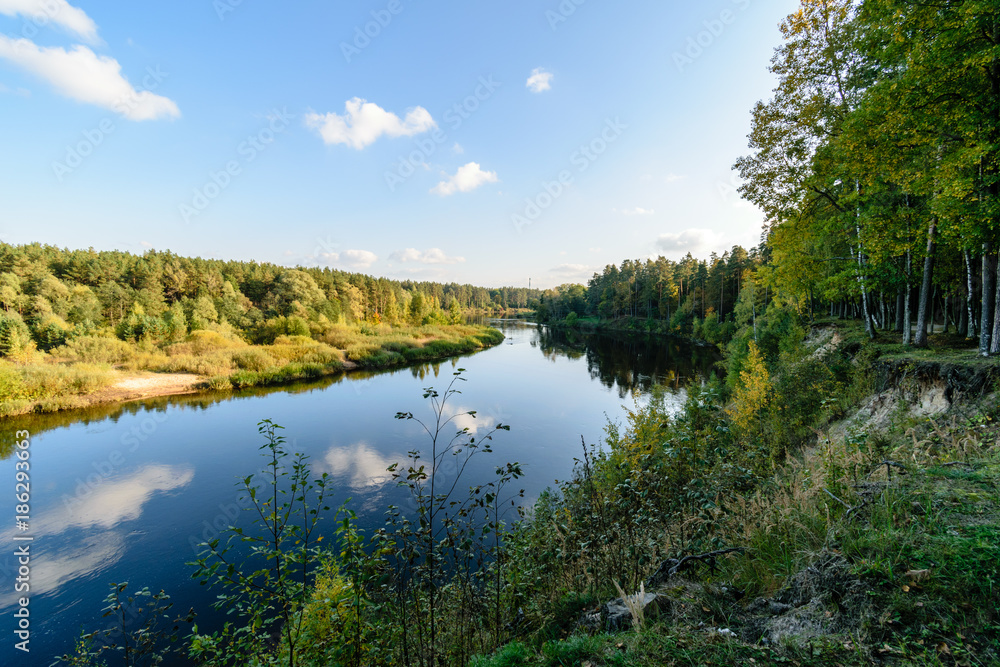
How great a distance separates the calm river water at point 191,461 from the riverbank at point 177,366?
1.92m

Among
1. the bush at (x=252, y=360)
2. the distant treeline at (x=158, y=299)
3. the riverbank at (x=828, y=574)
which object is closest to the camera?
the riverbank at (x=828, y=574)

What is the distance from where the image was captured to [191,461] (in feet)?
41.7

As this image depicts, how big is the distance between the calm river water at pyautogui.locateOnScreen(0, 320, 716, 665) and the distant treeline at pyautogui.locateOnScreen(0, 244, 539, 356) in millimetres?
15006

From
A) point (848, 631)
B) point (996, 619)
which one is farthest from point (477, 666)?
point (996, 619)

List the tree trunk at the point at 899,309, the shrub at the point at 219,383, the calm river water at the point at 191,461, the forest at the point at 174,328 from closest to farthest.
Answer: the calm river water at the point at 191,461 < the tree trunk at the point at 899,309 < the forest at the point at 174,328 < the shrub at the point at 219,383

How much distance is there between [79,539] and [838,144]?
66.2 feet

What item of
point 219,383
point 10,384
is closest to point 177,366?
point 219,383

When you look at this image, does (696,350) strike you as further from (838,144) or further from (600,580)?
(600,580)

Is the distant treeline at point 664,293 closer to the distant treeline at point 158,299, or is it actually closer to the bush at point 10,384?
the distant treeline at point 158,299

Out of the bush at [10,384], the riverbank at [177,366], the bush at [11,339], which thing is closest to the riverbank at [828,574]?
the bush at [10,384]

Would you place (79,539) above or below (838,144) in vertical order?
below

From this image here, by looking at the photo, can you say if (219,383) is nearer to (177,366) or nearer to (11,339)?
(177,366)

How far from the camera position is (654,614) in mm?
2729

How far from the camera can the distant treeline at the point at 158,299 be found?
30.5 meters
